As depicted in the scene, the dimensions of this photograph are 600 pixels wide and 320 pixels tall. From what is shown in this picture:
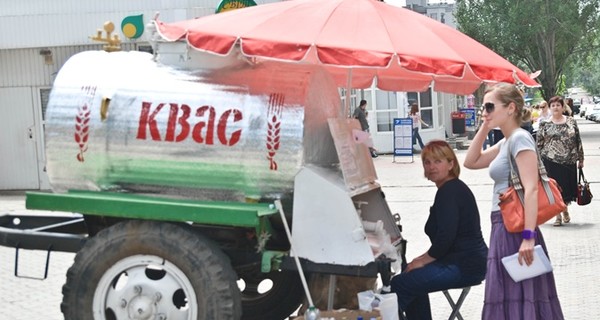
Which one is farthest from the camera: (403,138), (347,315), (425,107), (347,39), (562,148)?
(425,107)

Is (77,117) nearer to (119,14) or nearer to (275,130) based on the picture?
(275,130)

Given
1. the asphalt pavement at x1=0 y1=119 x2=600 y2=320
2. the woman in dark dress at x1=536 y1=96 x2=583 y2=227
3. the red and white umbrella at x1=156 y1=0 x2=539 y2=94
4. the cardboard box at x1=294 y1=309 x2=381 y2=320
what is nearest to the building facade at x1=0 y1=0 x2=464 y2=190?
the asphalt pavement at x1=0 y1=119 x2=600 y2=320

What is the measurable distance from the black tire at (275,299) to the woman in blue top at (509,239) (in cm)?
149

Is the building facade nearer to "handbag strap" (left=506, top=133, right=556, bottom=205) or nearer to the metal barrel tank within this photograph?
the metal barrel tank

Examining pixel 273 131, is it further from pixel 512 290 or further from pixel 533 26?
pixel 533 26

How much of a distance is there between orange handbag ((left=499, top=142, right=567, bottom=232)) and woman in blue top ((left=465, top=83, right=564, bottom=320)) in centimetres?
6

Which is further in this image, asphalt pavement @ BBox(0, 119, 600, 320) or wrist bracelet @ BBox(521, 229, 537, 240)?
asphalt pavement @ BBox(0, 119, 600, 320)

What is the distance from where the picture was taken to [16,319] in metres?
8.05

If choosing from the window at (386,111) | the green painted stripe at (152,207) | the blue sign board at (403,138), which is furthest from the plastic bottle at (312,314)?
the window at (386,111)

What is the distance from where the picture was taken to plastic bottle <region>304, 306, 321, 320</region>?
5.66 metres

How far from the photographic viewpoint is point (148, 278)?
5.78 m

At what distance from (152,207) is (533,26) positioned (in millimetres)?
42813

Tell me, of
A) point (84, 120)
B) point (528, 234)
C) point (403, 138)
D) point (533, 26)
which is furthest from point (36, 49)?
point (533, 26)

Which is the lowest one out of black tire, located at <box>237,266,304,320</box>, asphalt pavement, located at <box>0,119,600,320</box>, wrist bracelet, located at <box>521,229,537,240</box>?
asphalt pavement, located at <box>0,119,600,320</box>
